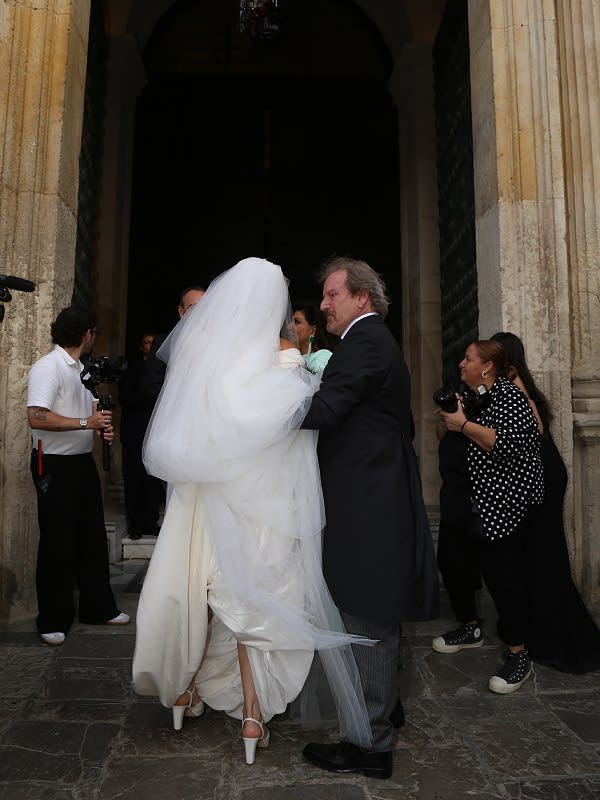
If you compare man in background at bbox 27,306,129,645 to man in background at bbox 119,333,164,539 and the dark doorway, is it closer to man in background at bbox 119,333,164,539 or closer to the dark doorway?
man in background at bbox 119,333,164,539

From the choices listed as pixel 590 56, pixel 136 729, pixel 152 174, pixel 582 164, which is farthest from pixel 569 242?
pixel 152 174

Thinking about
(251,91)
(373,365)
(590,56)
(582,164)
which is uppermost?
(251,91)

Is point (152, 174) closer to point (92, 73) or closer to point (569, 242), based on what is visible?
point (92, 73)

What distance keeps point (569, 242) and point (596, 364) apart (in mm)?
879

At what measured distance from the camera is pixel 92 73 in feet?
18.3

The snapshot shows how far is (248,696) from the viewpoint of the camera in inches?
94.7

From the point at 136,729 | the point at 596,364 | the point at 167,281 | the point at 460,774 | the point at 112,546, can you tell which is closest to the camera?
the point at 460,774

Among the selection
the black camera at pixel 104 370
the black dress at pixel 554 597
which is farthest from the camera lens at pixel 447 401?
the black camera at pixel 104 370

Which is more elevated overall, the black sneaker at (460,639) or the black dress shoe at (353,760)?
the black sneaker at (460,639)

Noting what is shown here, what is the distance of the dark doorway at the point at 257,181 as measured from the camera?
26.0ft

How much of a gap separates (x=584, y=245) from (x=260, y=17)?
3357 mm

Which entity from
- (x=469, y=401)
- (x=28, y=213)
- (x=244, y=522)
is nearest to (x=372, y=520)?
(x=244, y=522)

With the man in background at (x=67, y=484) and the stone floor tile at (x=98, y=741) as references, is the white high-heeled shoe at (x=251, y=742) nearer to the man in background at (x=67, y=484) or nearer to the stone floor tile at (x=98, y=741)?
the stone floor tile at (x=98, y=741)

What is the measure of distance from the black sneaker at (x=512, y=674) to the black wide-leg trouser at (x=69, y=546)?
233 cm
